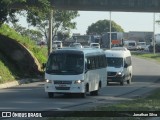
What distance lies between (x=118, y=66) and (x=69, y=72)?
15.8m

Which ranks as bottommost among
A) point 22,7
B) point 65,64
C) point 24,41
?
point 24,41

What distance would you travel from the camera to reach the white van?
45366 millimetres

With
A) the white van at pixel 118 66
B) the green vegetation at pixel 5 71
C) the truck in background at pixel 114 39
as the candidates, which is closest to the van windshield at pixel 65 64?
the green vegetation at pixel 5 71

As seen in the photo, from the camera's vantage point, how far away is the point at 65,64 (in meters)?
31.0

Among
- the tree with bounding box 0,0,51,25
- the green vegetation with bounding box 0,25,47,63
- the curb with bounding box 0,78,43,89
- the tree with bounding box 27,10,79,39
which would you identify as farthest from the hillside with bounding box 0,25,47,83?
the tree with bounding box 27,10,79,39

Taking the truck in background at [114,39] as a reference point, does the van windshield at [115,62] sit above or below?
above

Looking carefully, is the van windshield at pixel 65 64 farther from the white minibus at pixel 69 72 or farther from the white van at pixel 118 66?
the white van at pixel 118 66

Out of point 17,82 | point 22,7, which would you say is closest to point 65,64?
point 17,82

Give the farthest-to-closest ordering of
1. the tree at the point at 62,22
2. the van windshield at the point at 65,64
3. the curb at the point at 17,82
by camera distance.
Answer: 1. the tree at the point at 62,22
2. the curb at the point at 17,82
3. the van windshield at the point at 65,64

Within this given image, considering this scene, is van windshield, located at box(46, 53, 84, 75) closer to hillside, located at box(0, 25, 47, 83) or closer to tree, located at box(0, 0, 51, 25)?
hillside, located at box(0, 25, 47, 83)

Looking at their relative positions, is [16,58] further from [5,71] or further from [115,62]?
[115,62]

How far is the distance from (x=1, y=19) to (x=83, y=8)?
833cm

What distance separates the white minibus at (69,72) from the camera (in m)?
30.7

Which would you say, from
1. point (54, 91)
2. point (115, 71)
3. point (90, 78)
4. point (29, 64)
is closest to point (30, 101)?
point (54, 91)
